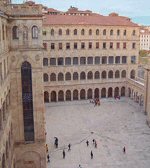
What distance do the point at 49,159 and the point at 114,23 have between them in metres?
37.1

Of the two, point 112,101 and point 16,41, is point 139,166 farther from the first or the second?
point 112,101

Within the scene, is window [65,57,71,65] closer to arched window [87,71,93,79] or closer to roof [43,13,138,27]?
arched window [87,71,93,79]

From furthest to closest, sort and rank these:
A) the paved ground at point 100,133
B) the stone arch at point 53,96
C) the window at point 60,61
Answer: the stone arch at point 53,96
the window at point 60,61
the paved ground at point 100,133

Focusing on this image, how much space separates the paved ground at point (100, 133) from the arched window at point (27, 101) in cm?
590

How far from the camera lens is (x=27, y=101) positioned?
30.2 m

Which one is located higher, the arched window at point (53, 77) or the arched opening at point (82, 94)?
the arched window at point (53, 77)

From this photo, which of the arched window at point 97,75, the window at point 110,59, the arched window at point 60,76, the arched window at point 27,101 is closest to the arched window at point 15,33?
the arched window at point 27,101

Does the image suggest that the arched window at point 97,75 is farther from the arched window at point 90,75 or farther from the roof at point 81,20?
the roof at point 81,20

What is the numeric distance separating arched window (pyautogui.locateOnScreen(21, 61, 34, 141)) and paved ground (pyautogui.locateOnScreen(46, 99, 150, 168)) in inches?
232

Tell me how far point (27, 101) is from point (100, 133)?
55.7 ft

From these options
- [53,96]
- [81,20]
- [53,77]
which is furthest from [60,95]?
[81,20]

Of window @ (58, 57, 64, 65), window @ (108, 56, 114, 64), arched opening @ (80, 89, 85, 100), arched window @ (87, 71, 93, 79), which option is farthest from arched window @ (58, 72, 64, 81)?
window @ (108, 56, 114, 64)

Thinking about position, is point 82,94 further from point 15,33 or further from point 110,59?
point 15,33

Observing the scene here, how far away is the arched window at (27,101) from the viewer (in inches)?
1173
